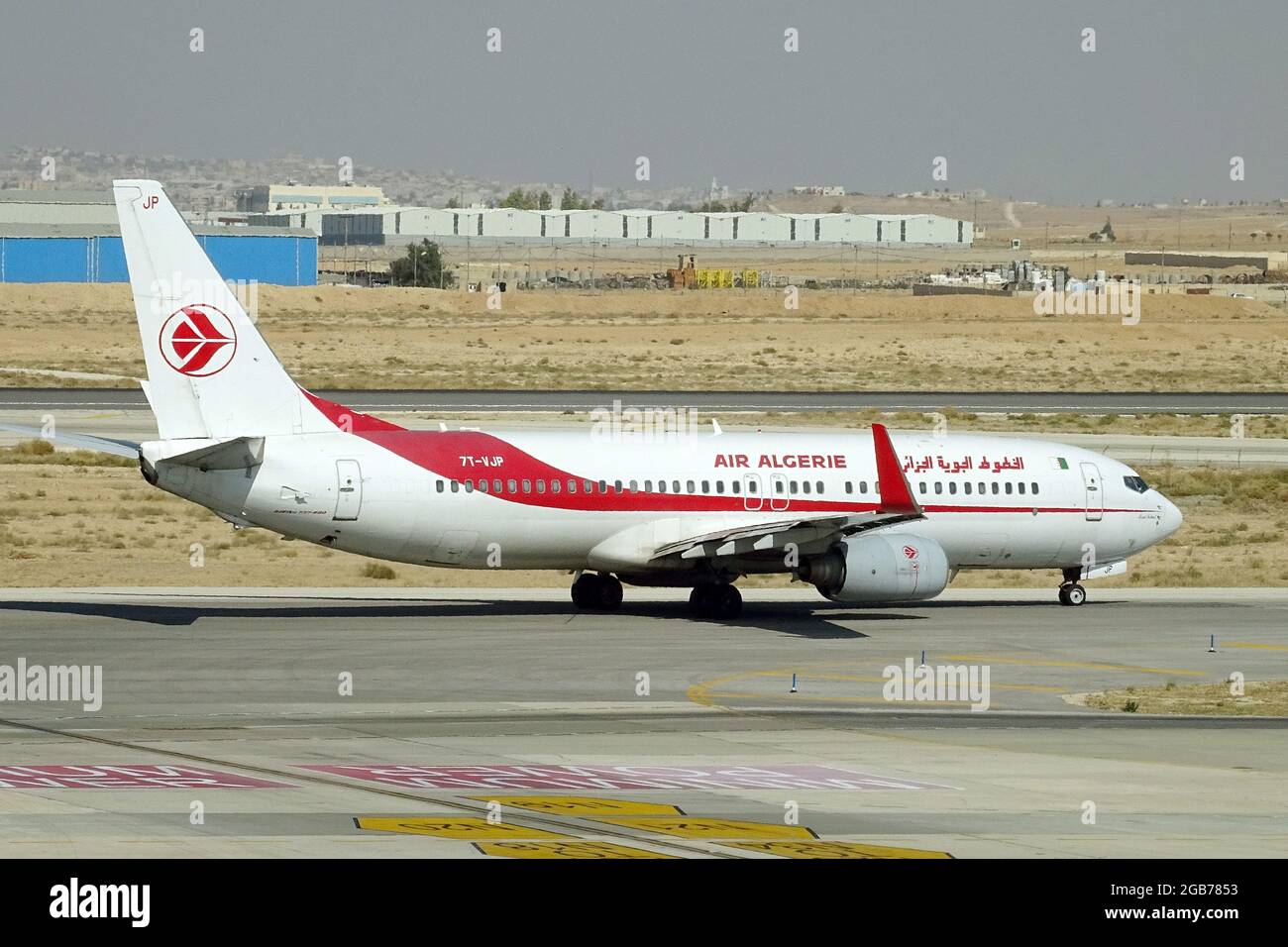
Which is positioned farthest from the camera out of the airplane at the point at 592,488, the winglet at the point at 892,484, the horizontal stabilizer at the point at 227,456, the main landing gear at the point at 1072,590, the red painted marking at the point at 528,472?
the main landing gear at the point at 1072,590

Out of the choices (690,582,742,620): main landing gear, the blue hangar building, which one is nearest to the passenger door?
(690,582,742,620): main landing gear

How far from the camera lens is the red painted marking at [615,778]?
73.8 ft

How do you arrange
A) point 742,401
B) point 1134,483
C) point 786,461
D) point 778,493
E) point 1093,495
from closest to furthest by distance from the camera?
point 778,493, point 786,461, point 1093,495, point 1134,483, point 742,401

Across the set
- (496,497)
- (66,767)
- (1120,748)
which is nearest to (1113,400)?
(496,497)

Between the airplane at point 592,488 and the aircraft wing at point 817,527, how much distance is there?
45 millimetres

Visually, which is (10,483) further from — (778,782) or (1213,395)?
(1213,395)

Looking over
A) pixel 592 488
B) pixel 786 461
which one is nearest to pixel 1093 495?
pixel 786 461

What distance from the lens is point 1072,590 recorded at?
42875 millimetres

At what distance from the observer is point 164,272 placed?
35219 millimetres

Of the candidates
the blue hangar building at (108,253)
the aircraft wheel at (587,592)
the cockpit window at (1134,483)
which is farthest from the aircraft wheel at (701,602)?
the blue hangar building at (108,253)

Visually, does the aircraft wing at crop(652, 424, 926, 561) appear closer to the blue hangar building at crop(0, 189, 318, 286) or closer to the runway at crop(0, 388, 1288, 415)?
the runway at crop(0, 388, 1288, 415)

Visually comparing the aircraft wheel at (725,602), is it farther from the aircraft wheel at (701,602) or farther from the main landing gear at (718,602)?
the aircraft wheel at (701,602)

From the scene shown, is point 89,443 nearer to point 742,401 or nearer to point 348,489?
point 348,489

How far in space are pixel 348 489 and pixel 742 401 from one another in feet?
170
